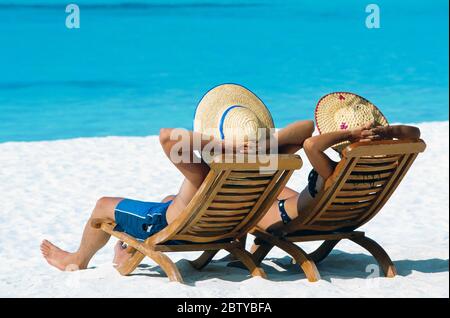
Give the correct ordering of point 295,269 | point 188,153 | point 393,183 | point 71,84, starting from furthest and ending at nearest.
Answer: point 71,84 → point 295,269 → point 393,183 → point 188,153

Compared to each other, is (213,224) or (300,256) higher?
(213,224)

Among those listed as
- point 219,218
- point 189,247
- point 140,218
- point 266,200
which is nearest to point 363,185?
point 266,200

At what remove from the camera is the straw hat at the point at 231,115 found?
436cm

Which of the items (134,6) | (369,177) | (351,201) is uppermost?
(134,6)

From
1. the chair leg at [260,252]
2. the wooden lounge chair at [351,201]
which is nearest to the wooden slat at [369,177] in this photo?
the wooden lounge chair at [351,201]

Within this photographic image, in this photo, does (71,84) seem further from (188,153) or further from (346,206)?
(188,153)

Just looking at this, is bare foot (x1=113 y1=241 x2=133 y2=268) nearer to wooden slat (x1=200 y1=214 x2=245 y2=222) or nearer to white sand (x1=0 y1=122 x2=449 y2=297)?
white sand (x1=0 y1=122 x2=449 y2=297)

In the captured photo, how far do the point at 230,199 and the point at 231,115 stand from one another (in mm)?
384

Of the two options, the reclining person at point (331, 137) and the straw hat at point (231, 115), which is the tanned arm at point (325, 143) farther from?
the straw hat at point (231, 115)

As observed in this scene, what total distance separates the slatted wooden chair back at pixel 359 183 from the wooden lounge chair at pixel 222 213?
23 centimetres

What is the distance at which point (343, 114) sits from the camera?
182 inches

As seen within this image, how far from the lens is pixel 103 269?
15.7 feet

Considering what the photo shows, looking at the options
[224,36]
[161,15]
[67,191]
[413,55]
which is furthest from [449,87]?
[67,191]
